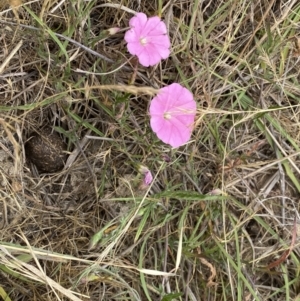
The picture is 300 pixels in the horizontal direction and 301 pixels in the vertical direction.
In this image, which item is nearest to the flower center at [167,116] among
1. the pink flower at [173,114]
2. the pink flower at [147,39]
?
the pink flower at [173,114]

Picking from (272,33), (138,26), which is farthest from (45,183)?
(272,33)

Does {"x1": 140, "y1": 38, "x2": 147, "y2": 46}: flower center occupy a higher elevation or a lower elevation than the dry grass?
higher

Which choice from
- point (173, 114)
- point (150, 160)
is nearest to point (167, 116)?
point (173, 114)

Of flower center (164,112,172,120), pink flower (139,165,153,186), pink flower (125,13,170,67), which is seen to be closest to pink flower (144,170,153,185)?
pink flower (139,165,153,186)

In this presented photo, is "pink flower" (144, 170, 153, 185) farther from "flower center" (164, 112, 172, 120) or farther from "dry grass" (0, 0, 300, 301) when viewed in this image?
"flower center" (164, 112, 172, 120)

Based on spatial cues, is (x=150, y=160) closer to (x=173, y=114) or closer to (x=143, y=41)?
(x=173, y=114)
